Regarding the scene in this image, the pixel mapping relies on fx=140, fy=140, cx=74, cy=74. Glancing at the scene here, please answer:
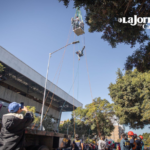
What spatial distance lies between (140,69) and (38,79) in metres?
17.9

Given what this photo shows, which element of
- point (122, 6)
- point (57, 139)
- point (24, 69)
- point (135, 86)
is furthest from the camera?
point (24, 69)

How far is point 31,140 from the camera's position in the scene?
3.00 meters

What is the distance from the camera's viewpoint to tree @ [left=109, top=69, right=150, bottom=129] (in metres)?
14.4

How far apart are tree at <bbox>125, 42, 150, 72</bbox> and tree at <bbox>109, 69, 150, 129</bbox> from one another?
808cm

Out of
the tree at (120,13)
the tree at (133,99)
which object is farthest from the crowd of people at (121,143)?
the tree at (133,99)

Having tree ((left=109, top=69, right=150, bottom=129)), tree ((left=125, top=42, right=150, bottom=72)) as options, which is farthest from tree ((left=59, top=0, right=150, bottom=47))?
tree ((left=109, top=69, right=150, bottom=129))

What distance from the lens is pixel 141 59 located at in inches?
266

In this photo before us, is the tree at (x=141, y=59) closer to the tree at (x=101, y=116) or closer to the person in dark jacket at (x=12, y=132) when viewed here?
the person in dark jacket at (x=12, y=132)

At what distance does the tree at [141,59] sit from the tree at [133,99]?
26.5 feet

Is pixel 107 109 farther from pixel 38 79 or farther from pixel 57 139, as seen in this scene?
pixel 57 139

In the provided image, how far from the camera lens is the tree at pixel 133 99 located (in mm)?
14383

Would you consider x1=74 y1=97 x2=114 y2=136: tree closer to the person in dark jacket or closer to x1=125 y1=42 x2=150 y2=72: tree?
x1=125 y1=42 x2=150 y2=72: tree

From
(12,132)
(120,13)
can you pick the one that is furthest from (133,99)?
(12,132)

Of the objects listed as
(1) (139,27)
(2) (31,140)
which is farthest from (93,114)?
(2) (31,140)
